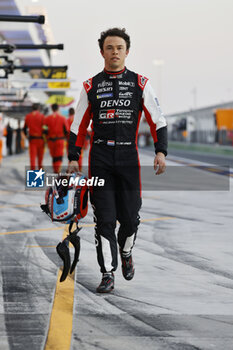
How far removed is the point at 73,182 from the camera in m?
4.73

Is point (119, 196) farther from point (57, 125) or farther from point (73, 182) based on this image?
point (57, 125)

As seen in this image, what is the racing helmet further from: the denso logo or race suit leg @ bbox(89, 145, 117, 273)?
the denso logo

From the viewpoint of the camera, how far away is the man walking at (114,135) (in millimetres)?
4715

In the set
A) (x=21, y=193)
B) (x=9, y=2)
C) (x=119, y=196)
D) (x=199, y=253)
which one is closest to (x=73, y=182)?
(x=119, y=196)

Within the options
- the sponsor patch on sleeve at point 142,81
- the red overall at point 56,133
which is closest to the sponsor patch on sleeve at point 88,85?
the sponsor patch on sleeve at point 142,81

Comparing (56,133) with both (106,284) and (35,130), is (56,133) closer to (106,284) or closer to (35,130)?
(35,130)

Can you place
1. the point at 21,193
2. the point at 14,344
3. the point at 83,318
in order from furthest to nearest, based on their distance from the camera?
the point at 21,193 → the point at 83,318 → the point at 14,344

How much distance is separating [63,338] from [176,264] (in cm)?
232

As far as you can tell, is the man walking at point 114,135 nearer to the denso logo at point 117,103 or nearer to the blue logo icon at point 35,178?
the denso logo at point 117,103

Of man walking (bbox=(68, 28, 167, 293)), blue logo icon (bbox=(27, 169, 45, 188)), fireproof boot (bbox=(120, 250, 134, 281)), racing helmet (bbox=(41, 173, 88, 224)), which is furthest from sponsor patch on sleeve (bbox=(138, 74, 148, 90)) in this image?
fireproof boot (bbox=(120, 250, 134, 281))

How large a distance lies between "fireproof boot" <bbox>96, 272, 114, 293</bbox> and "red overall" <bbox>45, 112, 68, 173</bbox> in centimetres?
1102

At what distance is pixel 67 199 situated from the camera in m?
4.64

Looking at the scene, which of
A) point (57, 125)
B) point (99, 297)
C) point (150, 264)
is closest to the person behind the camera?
point (99, 297)

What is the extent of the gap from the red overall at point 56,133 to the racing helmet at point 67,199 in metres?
10.9
